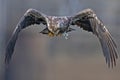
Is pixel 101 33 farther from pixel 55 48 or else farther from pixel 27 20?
pixel 55 48

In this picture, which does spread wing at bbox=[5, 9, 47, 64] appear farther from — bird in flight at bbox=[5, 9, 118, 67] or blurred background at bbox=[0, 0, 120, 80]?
blurred background at bbox=[0, 0, 120, 80]

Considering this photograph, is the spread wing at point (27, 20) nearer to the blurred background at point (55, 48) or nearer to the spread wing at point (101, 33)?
the spread wing at point (101, 33)

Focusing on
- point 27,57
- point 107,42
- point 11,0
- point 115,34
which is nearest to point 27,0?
point 11,0

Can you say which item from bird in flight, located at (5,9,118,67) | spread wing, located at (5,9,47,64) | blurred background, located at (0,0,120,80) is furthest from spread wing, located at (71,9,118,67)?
blurred background, located at (0,0,120,80)

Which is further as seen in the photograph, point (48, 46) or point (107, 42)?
point (48, 46)

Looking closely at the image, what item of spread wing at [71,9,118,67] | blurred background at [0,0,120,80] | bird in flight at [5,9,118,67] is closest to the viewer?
bird in flight at [5,9,118,67]

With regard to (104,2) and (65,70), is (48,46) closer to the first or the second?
(65,70)
